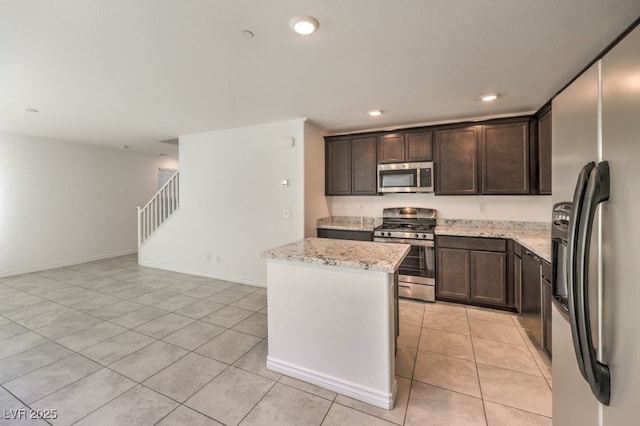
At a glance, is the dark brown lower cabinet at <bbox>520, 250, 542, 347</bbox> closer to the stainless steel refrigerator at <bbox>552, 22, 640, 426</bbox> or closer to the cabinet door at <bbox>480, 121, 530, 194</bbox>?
the cabinet door at <bbox>480, 121, 530, 194</bbox>

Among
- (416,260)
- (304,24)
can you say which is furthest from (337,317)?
(416,260)

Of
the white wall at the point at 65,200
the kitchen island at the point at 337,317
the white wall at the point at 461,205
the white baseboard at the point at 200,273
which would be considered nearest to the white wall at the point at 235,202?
the white baseboard at the point at 200,273

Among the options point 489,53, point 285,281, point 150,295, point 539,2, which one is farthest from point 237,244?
point 539,2

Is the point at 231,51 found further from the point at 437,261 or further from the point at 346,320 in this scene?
the point at 437,261

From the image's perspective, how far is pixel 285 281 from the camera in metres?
2.15

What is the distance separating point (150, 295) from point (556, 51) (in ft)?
16.8

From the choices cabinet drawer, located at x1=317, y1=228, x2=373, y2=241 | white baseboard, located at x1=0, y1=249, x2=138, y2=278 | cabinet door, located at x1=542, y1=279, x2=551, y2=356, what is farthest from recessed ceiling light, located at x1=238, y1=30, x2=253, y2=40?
white baseboard, located at x1=0, y1=249, x2=138, y2=278

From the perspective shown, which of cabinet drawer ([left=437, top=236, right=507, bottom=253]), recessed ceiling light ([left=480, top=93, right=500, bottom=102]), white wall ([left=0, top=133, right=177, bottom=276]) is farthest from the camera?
white wall ([left=0, top=133, right=177, bottom=276])

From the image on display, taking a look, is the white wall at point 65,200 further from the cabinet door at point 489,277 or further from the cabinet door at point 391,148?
the cabinet door at point 489,277

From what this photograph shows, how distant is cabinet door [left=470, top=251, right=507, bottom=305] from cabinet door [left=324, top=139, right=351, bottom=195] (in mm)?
1977

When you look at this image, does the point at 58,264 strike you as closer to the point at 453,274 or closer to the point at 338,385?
the point at 338,385

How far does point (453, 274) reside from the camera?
11.6 ft

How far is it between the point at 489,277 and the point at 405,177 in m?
1.63

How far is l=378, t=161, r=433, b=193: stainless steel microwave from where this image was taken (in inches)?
152
